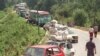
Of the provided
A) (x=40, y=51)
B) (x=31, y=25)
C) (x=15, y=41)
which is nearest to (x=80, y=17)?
(x=31, y=25)

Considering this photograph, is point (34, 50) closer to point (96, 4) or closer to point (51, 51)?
point (51, 51)

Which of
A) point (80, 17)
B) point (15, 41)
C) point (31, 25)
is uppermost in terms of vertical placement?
point (15, 41)

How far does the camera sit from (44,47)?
18.9 metres

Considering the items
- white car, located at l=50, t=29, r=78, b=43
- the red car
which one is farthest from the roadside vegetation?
the red car

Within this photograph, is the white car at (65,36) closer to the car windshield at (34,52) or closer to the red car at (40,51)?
the red car at (40,51)

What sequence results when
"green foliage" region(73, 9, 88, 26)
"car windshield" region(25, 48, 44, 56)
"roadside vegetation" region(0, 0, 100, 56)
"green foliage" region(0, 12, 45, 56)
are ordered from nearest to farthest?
1. "car windshield" region(25, 48, 44, 56)
2. "green foliage" region(0, 12, 45, 56)
3. "roadside vegetation" region(0, 0, 100, 56)
4. "green foliage" region(73, 9, 88, 26)

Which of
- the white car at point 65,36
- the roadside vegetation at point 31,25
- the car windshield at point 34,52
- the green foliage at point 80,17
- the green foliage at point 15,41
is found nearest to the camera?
the car windshield at point 34,52

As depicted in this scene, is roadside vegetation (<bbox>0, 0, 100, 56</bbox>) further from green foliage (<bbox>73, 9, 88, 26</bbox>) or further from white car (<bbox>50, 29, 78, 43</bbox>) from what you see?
white car (<bbox>50, 29, 78, 43</bbox>)

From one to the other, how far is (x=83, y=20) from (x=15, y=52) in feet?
169

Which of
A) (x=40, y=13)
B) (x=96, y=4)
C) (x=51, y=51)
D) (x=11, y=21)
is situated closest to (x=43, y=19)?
(x=40, y=13)

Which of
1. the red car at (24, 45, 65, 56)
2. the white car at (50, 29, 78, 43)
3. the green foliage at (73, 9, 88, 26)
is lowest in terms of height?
the green foliage at (73, 9, 88, 26)

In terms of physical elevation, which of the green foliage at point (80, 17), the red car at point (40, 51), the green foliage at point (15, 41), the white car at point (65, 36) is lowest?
the green foliage at point (80, 17)

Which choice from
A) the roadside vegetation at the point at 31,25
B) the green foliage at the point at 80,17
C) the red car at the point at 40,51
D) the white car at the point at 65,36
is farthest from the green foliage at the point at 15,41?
the green foliage at the point at 80,17

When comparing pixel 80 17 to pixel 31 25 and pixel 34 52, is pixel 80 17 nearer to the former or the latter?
pixel 31 25
